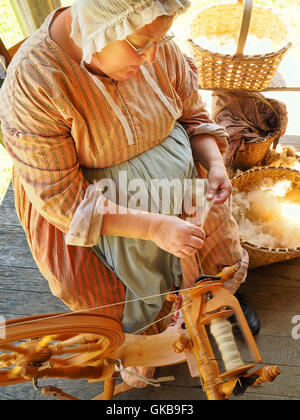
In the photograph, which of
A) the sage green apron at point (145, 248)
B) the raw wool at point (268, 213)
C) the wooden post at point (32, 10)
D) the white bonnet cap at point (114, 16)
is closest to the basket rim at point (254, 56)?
the raw wool at point (268, 213)

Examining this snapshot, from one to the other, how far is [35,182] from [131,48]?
1.45 feet

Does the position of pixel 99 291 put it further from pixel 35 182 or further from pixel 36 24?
pixel 36 24

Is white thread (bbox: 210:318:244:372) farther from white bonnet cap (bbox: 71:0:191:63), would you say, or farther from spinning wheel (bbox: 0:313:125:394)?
white bonnet cap (bbox: 71:0:191:63)

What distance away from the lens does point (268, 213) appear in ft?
6.56

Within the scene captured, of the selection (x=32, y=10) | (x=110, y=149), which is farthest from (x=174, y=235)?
(x=32, y=10)

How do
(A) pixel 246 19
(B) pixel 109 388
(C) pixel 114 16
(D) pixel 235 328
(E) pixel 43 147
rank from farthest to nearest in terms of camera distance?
(D) pixel 235 328, (A) pixel 246 19, (B) pixel 109 388, (E) pixel 43 147, (C) pixel 114 16

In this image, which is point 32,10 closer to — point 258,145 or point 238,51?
point 238,51

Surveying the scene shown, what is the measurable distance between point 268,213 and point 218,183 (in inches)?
32.9

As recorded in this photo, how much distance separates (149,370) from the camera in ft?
4.84

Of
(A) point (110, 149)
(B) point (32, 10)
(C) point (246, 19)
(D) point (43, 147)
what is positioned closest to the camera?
(D) point (43, 147)

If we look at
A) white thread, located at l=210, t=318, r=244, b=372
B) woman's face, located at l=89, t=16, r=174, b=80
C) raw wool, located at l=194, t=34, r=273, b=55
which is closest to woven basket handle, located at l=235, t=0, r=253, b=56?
raw wool, located at l=194, t=34, r=273, b=55

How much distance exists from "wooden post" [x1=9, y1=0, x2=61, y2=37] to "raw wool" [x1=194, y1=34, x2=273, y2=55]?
842 mm
